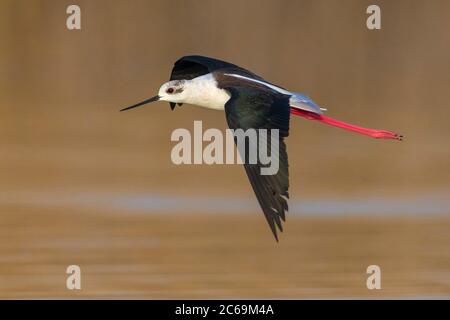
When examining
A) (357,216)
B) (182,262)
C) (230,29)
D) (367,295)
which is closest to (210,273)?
(182,262)

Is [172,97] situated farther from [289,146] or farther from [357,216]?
[289,146]

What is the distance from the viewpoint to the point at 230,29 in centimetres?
1308

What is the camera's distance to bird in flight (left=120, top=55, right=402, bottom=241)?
7.18 metres

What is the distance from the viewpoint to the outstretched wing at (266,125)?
7152mm

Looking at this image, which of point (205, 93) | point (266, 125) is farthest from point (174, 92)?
point (266, 125)

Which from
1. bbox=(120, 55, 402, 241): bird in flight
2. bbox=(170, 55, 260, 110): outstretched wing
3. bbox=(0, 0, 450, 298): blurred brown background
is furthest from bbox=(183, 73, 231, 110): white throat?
bbox=(0, 0, 450, 298): blurred brown background

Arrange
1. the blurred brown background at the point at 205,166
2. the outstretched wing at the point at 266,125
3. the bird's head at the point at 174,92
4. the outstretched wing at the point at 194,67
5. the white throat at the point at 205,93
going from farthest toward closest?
the outstretched wing at the point at 194,67, the bird's head at the point at 174,92, the white throat at the point at 205,93, the blurred brown background at the point at 205,166, the outstretched wing at the point at 266,125

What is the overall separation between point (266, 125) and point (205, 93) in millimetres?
1131

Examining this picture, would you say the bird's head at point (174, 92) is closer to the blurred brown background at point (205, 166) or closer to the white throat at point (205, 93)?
the white throat at point (205, 93)

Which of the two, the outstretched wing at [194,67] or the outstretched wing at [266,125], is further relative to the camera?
the outstretched wing at [194,67]

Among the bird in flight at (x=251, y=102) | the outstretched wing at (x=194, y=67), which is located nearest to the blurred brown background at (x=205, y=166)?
the bird in flight at (x=251, y=102)

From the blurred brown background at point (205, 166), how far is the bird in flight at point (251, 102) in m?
0.83

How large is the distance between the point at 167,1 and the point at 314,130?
225 cm

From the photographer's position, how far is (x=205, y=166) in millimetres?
10859
